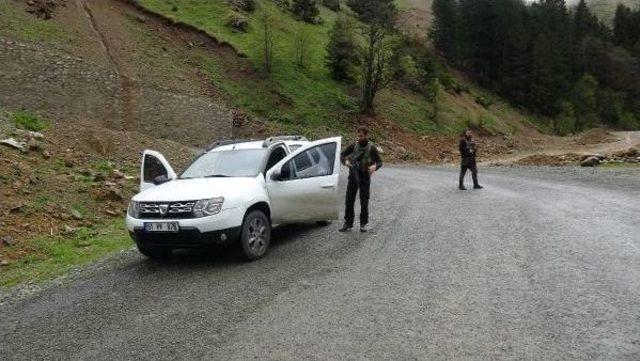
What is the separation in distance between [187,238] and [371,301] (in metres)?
2.94

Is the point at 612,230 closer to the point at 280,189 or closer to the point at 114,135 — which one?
the point at 280,189

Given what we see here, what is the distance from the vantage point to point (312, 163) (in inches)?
382

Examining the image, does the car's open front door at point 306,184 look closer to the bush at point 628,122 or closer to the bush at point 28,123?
the bush at point 28,123

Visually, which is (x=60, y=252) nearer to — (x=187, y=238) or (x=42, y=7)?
(x=187, y=238)

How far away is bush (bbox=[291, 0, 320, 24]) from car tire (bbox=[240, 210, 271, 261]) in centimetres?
4599

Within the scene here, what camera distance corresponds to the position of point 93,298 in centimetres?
691

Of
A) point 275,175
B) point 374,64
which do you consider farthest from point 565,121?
point 275,175

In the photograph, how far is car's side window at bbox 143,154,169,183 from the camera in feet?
31.7

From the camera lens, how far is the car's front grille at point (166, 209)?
299 inches

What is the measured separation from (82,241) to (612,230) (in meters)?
10.1

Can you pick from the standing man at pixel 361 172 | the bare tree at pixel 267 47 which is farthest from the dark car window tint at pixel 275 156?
the bare tree at pixel 267 47

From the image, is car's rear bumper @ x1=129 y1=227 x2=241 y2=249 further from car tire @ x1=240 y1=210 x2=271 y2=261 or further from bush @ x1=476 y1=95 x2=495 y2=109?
bush @ x1=476 y1=95 x2=495 y2=109

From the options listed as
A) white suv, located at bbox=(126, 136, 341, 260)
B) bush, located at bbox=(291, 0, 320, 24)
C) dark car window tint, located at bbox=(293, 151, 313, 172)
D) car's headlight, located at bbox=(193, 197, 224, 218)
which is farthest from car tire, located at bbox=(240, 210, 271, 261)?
bush, located at bbox=(291, 0, 320, 24)

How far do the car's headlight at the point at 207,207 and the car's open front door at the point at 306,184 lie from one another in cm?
133
